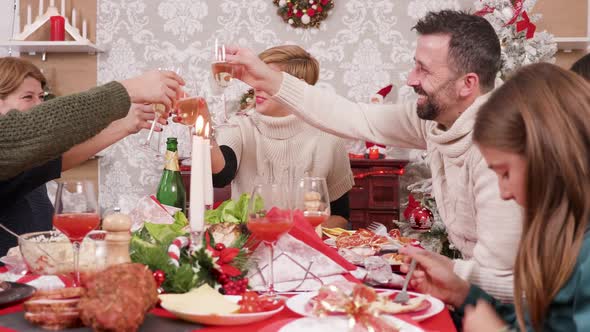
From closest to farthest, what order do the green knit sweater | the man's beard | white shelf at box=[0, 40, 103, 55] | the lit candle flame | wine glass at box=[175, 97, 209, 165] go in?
the lit candle flame
the green knit sweater
wine glass at box=[175, 97, 209, 165]
the man's beard
white shelf at box=[0, 40, 103, 55]

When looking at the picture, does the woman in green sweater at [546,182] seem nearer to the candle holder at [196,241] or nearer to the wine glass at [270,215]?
the wine glass at [270,215]

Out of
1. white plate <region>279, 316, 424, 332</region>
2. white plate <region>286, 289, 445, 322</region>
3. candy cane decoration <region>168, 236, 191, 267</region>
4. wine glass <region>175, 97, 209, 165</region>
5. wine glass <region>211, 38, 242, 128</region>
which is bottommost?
white plate <region>286, 289, 445, 322</region>

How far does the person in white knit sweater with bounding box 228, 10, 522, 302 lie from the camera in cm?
160

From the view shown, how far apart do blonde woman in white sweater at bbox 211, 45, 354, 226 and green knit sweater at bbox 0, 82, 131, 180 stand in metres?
1.39

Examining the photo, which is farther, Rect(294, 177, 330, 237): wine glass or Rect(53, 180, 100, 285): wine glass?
Rect(294, 177, 330, 237): wine glass

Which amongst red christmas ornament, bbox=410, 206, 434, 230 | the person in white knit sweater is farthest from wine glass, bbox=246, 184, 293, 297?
red christmas ornament, bbox=410, 206, 434, 230

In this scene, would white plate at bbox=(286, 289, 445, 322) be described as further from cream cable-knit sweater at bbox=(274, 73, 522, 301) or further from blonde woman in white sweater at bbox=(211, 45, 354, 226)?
blonde woman in white sweater at bbox=(211, 45, 354, 226)

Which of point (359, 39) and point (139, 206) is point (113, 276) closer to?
point (139, 206)

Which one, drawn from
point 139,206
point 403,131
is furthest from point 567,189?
point 403,131

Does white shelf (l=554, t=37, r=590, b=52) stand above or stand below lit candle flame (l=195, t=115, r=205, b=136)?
above

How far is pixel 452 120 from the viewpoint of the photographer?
7.00ft

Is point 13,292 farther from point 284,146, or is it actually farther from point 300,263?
point 284,146

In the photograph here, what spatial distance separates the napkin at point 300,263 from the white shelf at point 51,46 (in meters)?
3.74

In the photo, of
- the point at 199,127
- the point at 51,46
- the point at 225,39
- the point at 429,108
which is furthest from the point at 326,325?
the point at 51,46
